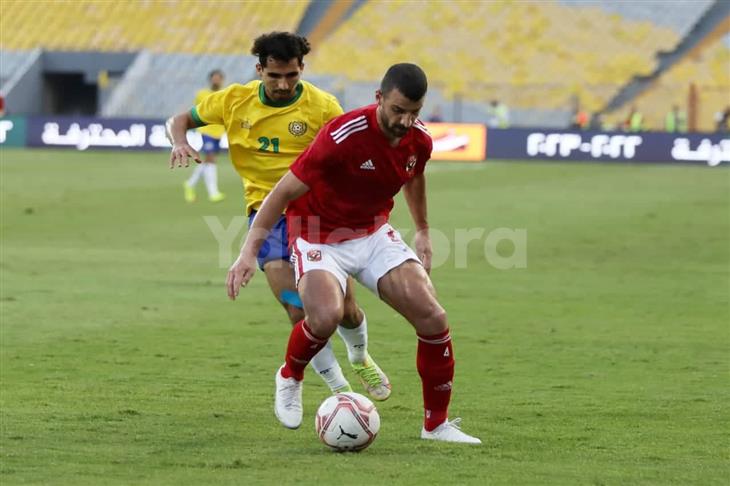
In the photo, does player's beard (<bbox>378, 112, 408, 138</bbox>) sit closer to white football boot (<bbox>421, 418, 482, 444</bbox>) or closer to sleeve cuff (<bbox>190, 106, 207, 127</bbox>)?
white football boot (<bbox>421, 418, 482, 444</bbox>)

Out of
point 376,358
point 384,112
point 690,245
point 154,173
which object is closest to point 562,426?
point 384,112

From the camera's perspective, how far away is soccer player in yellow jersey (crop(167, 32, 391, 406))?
7.70 m

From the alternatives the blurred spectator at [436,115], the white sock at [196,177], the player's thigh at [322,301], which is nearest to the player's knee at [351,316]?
the player's thigh at [322,301]

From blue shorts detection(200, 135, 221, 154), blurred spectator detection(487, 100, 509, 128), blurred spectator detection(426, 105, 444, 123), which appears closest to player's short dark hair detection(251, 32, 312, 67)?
blue shorts detection(200, 135, 221, 154)

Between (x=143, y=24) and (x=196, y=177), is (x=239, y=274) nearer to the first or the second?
(x=196, y=177)

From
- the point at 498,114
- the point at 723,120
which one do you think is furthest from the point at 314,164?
the point at 498,114

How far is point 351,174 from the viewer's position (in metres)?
6.78

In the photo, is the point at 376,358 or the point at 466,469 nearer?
the point at 466,469

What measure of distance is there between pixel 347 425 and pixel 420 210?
1.45 meters

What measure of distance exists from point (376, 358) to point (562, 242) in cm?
916

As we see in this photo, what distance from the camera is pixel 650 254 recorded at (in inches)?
683

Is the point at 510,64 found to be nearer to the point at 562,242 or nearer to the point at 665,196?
the point at 665,196

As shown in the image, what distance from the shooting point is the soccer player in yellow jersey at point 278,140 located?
7.70 metres

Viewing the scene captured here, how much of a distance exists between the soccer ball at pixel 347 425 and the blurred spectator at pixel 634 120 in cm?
3675
